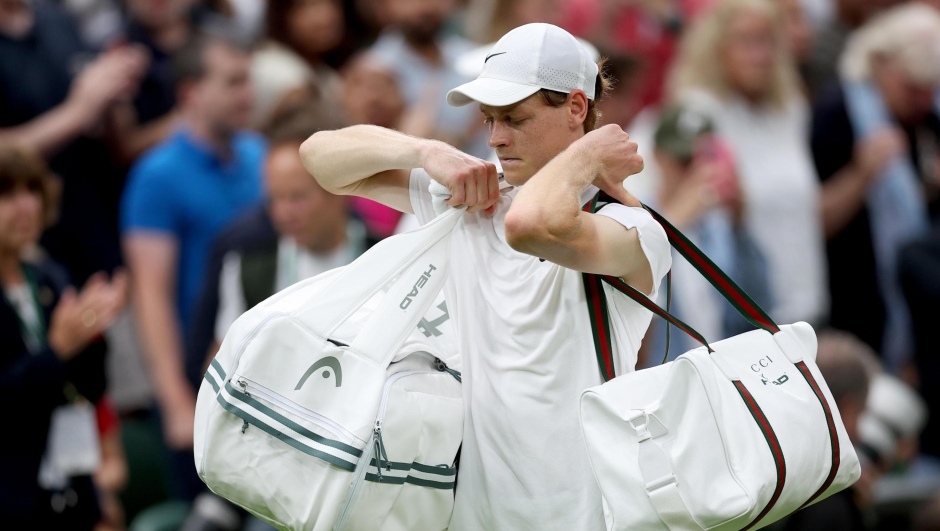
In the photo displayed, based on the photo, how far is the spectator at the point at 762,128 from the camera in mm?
7125

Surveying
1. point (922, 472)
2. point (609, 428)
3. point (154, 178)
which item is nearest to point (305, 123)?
point (154, 178)

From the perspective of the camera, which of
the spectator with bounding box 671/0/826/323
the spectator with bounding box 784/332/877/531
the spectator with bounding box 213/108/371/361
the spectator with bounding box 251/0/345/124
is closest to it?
the spectator with bounding box 784/332/877/531

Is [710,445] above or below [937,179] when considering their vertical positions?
above

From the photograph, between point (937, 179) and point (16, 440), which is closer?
point (16, 440)

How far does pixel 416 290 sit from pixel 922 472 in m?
4.42

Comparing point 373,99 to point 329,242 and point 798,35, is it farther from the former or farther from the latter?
point 798,35

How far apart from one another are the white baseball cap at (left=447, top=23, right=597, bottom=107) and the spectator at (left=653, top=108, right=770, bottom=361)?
2.91 meters

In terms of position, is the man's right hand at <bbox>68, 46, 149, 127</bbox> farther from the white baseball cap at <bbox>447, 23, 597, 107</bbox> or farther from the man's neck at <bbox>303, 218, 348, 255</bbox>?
the white baseball cap at <bbox>447, 23, 597, 107</bbox>

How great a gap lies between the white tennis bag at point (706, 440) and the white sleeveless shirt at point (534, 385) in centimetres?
8

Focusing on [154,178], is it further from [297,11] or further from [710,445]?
[710,445]

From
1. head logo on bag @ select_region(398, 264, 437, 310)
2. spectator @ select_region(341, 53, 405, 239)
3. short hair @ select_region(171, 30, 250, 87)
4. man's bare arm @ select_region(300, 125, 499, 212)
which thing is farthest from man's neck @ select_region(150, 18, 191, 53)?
head logo on bag @ select_region(398, 264, 437, 310)

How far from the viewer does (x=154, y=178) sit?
674cm

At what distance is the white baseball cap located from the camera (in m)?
3.43

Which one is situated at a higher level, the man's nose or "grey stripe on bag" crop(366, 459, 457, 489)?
the man's nose
